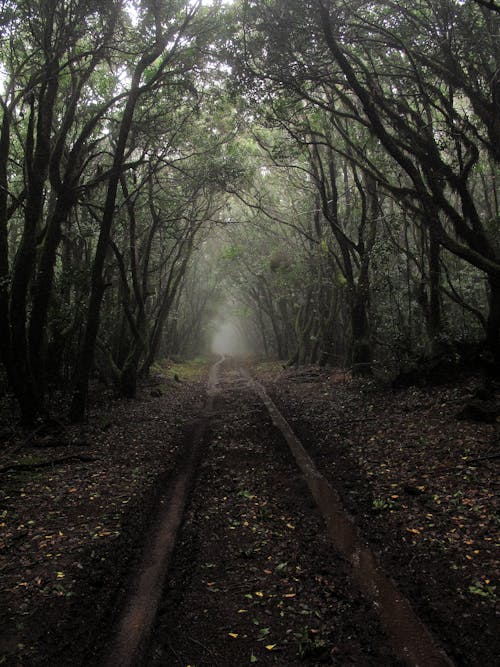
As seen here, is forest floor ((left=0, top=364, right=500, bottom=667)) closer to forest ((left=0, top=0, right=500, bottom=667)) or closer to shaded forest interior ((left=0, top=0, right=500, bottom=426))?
forest ((left=0, top=0, right=500, bottom=667))

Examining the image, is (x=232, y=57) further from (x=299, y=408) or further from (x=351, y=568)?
(x=351, y=568)

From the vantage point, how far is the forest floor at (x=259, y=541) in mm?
3971

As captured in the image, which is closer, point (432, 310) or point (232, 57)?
point (232, 57)

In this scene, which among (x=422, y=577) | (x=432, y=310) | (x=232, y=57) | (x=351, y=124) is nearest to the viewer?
(x=422, y=577)

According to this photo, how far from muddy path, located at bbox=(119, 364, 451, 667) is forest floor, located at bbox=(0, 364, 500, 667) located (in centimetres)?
2

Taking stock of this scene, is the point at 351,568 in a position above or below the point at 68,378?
below

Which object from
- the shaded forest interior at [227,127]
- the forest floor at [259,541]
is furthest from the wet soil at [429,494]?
the shaded forest interior at [227,127]

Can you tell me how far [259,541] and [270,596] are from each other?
114 cm

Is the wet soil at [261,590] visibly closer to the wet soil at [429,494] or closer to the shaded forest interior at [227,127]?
the wet soil at [429,494]

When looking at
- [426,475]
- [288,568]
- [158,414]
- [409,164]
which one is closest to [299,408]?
[158,414]

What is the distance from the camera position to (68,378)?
1584 centimetres

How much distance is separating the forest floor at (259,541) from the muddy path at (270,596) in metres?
0.02

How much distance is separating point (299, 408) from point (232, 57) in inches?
390

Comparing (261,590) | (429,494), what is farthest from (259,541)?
(429,494)
